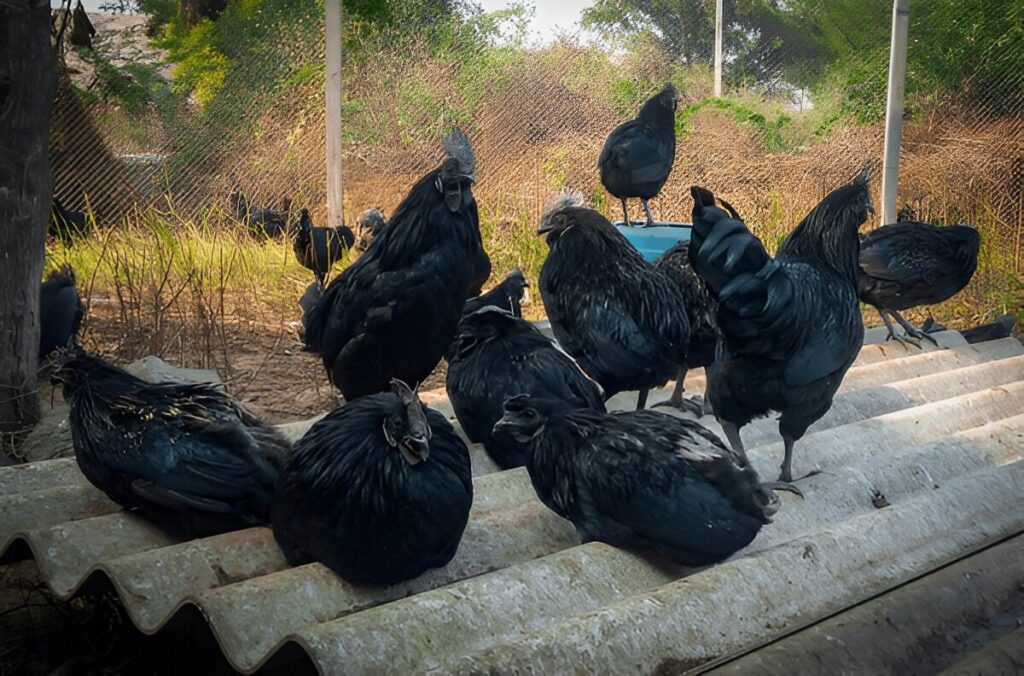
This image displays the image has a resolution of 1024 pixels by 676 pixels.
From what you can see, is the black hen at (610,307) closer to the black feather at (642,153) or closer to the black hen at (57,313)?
the black feather at (642,153)

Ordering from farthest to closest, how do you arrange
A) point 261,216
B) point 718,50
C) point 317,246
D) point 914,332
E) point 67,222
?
point 718,50 < point 261,216 < point 67,222 < point 317,246 < point 914,332

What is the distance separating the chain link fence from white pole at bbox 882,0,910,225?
1699mm

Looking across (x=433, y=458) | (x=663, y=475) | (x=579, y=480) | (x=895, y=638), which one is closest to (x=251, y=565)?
(x=433, y=458)

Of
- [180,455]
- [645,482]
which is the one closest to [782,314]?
[645,482]

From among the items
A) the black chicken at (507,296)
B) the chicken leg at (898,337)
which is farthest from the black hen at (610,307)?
the chicken leg at (898,337)

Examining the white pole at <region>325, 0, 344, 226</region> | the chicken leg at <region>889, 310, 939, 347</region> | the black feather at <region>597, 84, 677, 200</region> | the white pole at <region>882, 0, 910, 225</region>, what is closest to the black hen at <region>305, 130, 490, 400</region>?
the black feather at <region>597, 84, 677, 200</region>

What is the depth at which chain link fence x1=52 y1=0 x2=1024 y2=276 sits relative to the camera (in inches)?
409

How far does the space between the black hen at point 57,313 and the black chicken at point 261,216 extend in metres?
4.19

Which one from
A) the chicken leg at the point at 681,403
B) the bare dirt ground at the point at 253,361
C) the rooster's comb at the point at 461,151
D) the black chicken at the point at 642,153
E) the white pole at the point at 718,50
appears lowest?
the bare dirt ground at the point at 253,361

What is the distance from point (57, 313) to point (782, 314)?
13.9ft

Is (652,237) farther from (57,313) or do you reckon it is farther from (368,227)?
(57,313)

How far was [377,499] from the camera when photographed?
9.50 ft

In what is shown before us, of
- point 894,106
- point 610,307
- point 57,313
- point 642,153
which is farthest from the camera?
point 894,106

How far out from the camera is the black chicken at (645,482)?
3.02 metres
